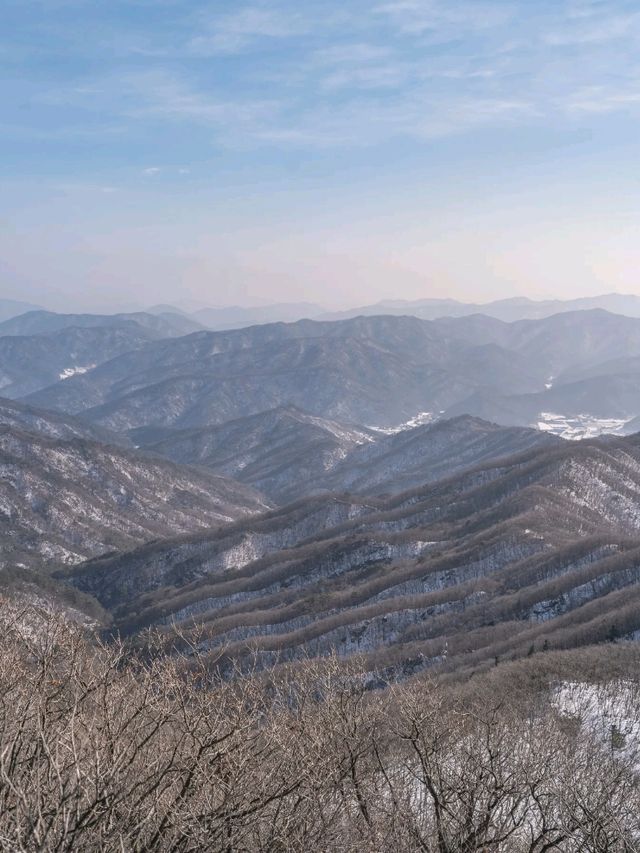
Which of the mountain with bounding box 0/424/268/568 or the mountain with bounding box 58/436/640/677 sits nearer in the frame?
the mountain with bounding box 58/436/640/677

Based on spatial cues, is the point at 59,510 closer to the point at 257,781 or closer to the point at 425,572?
the point at 425,572

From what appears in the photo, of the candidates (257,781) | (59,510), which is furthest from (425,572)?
(59,510)

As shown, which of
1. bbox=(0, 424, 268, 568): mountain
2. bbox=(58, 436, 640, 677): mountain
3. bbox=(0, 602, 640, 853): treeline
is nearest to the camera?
bbox=(0, 602, 640, 853): treeline

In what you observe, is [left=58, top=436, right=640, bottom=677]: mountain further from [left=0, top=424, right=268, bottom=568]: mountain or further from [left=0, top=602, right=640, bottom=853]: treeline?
[left=0, top=602, right=640, bottom=853]: treeline

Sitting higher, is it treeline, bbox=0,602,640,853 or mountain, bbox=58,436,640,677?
treeline, bbox=0,602,640,853

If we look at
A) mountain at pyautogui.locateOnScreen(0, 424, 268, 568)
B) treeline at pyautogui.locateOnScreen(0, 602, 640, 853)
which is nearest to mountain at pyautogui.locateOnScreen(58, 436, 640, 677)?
mountain at pyautogui.locateOnScreen(0, 424, 268, 568)

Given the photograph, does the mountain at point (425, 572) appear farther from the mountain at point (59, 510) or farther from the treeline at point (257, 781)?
the treeline at point (257, 781)

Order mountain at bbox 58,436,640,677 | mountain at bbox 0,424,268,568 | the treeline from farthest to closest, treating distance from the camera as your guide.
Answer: mountain at bbox 0,424,268,568 → mountain at bbox 58,436,640,677 → the treeline

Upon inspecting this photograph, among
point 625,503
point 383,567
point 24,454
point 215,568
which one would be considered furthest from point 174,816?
point 24,454
